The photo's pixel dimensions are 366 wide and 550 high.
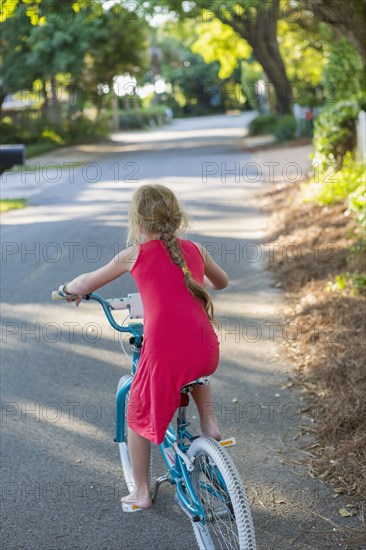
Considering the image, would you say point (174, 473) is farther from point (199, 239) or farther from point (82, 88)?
point (82, 88)

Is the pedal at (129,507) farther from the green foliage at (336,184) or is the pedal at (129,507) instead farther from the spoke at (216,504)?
the green foliage at (336,184)

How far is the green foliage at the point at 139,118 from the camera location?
57.2 m

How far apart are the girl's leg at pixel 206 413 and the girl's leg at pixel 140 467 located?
28cm

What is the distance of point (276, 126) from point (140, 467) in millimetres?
29129

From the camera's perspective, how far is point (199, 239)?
11367 mm

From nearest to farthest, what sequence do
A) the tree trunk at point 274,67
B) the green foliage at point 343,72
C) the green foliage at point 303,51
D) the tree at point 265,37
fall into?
the green foliage at point 343,72, the tree at point 265,37, the tree trunk at point 274,67, the green foliage at point 303,51

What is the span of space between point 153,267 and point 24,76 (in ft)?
98.6

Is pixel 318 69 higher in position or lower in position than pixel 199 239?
higher

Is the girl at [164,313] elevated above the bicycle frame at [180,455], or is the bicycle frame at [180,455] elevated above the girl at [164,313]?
the girl at [164,313]

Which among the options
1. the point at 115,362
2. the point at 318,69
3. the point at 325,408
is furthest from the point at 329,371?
the point at 318,69

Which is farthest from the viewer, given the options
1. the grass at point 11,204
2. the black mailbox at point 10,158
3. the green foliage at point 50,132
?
the green foliage at point 50,132

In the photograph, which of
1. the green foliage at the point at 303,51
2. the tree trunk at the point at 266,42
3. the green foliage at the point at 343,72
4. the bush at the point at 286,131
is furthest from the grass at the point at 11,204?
the green foliage at the point at 303,51

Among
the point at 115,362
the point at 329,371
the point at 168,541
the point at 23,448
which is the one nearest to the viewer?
the point at 168,541

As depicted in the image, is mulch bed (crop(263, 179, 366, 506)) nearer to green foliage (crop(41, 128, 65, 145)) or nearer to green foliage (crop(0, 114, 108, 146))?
green foliage (crop(0, 114, 108, 146))
